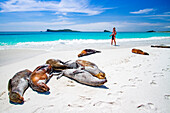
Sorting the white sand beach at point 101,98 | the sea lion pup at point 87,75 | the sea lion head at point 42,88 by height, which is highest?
the sea lion pup at point 87,75

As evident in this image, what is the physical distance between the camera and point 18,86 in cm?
278

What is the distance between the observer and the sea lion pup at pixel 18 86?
8.04ft

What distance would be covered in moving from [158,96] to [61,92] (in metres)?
2.37

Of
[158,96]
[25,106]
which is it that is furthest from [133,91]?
[25,106]

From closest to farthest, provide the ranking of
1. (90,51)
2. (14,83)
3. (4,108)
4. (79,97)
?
(4,108), (79,97), (14,83), (90,51)

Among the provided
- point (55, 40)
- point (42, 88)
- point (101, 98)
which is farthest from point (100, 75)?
point (55, 40)

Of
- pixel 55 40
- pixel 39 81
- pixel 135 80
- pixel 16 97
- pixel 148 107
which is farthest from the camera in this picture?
pixel 55 40

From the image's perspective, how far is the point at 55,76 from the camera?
3.98 m

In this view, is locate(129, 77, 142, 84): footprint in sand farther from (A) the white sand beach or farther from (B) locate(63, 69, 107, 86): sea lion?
(B) locate(63, 69, 107, 86): sea lion

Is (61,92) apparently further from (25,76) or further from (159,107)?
(159,107)

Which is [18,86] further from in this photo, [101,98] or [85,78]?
[101,98]

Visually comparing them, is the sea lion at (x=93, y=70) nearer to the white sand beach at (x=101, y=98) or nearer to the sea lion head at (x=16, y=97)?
the white sand beach at (x=101, y=98)

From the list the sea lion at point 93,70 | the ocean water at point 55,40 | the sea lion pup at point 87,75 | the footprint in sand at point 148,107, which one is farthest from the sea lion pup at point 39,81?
the ocean water at point 55,40

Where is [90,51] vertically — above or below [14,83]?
above
